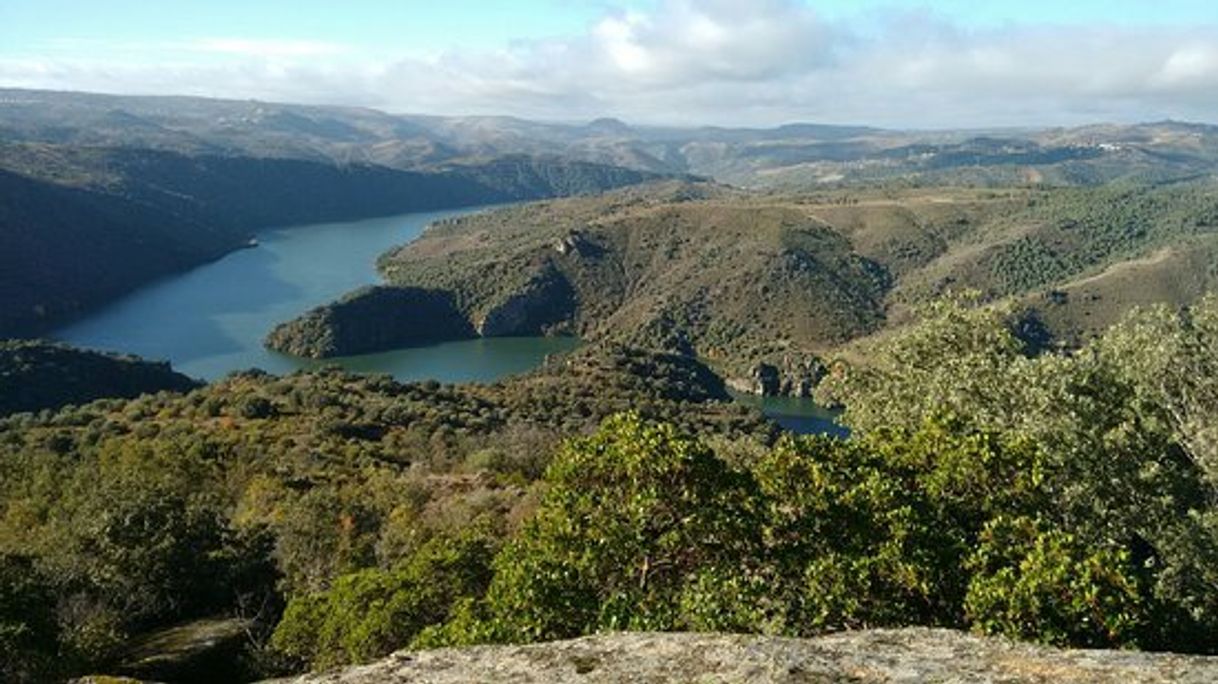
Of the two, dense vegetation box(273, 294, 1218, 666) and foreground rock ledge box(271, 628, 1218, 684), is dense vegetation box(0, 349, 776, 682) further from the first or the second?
foreground rock ledge box(271, 628, 1218, 684)

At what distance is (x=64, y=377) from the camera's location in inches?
5290

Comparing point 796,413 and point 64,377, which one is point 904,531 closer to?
point 64,377

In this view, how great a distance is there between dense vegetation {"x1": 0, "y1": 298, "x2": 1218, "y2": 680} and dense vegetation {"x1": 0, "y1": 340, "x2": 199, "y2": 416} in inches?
3729

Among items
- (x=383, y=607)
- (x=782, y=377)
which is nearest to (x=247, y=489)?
(x=383, y=607)

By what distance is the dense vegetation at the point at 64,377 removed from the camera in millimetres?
129000

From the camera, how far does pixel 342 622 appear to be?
2488 centimetres

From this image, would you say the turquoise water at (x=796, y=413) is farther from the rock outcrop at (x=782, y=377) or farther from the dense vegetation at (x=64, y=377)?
the dense vegetation at (x=64, y=377)

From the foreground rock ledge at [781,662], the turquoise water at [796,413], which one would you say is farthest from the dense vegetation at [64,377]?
the foreground rock ledge at [781,662]

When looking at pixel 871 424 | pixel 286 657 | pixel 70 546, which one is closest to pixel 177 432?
pixel 70 546

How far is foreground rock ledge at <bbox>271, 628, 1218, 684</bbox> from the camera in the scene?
402 inches

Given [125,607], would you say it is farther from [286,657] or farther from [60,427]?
[60,427]

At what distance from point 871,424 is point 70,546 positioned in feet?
99.4

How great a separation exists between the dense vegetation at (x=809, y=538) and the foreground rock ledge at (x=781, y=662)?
201cm

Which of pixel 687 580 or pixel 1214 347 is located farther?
pixel 1214 347
